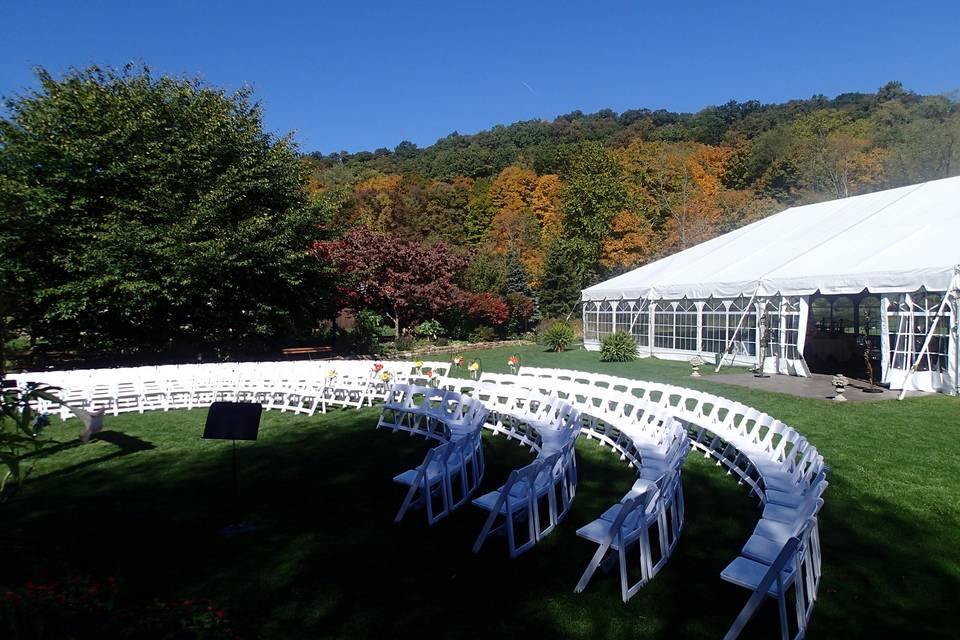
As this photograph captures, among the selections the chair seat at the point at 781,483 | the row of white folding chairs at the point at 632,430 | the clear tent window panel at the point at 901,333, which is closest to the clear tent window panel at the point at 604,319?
the clear tent window panel at the point at 901,333

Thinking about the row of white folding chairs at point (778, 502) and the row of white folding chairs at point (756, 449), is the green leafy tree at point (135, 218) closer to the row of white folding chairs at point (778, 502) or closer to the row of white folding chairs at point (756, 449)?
the row of white folding chairs at point (756, 449)

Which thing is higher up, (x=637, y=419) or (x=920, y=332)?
(x=920, y=332)

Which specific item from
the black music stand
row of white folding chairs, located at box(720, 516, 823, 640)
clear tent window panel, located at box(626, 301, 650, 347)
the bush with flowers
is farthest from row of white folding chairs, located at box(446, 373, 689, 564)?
clear tent window panel, located at box(626, 301, 650, 347)

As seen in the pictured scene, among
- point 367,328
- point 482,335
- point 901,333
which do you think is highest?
point 901,333

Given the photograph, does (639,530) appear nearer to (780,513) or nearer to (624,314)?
(780,513)

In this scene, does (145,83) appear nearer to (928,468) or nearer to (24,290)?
(24,290)

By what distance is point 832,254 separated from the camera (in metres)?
15.0

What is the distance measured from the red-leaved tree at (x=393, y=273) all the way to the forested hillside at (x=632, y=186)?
4259 millimetres

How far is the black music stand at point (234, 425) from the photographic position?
487cm

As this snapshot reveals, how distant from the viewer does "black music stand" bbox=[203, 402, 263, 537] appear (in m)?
4.87

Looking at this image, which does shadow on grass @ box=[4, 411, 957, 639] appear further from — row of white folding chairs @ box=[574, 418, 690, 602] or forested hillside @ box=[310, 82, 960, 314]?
forested hillside @ box=[310, 82, 960, 314]

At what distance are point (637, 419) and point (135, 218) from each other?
14.3 metres

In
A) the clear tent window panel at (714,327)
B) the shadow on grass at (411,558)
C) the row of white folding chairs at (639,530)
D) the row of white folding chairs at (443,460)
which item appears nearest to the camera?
the shadow on grass at (411,558)

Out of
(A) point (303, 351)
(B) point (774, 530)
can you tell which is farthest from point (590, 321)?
(B) point (774, 530)
